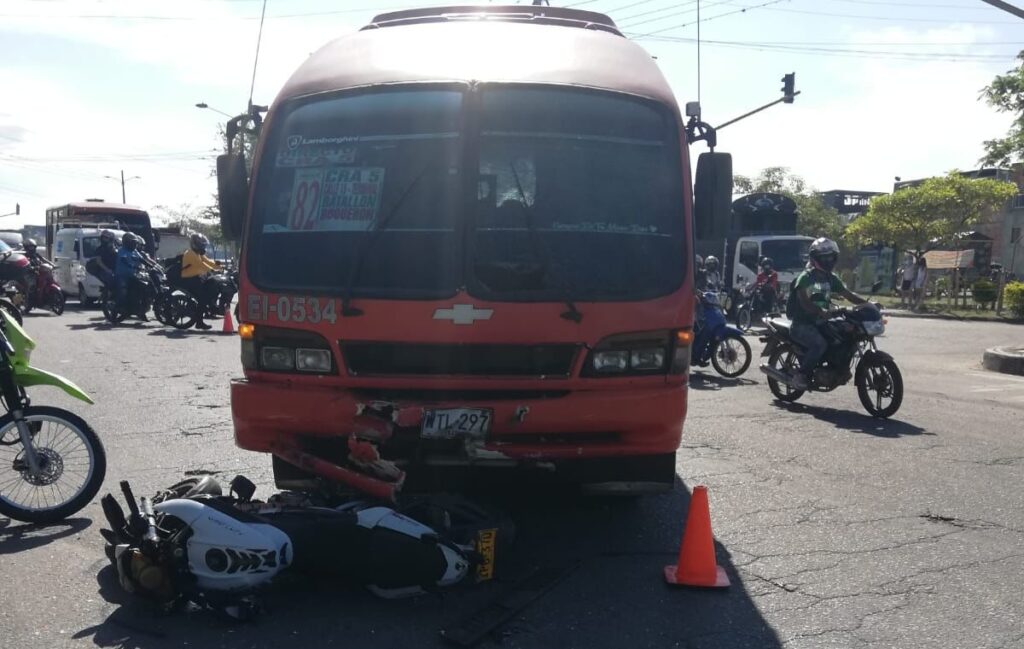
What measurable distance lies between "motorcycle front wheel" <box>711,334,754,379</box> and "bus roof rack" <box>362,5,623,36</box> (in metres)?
6.38

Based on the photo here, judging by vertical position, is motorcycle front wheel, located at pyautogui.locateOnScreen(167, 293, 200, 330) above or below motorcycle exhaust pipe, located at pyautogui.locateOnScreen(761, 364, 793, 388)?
above

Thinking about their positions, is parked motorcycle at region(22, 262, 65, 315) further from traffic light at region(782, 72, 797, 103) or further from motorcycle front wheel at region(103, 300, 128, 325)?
traffic light at region(782, 72, 797, 103)

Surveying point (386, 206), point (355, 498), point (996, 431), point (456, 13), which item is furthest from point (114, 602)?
point (996, 431)

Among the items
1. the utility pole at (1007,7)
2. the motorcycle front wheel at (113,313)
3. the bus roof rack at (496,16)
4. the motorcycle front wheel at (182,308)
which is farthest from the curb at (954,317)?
the bus roof rack at (496,16)

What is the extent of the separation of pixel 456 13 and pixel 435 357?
2734mm

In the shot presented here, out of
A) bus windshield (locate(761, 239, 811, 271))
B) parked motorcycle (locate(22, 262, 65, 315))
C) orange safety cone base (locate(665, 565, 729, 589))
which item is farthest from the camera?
bus windshield (locate(761, 239, 811, 271))

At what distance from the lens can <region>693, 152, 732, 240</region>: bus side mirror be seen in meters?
5.34

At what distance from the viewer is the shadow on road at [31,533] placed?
484cm

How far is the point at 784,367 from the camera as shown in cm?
1020

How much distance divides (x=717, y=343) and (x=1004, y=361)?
5501mm

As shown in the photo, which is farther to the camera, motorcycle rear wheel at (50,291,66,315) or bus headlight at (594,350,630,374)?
motorcycle rear wheel at (50,291,66,315)

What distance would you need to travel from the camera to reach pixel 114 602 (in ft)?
13.5

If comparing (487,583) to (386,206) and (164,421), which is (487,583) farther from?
(164,421)

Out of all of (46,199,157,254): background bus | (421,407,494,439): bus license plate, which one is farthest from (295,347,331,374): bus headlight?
(46,199,157,254): background bus
